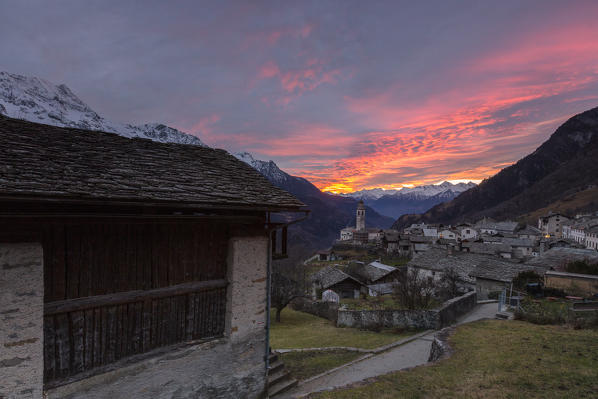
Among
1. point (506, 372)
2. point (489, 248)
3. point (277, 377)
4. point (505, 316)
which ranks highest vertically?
point (506, 372)

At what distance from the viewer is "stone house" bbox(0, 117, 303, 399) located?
4.51 meters

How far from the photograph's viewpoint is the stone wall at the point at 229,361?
5.69 meters

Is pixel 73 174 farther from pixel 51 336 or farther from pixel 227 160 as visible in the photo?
pixel 227 160

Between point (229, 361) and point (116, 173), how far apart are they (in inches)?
190

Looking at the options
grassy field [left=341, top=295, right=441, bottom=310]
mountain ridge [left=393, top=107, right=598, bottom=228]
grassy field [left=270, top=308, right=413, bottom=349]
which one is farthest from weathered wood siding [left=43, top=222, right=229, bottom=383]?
mountain ridge [left=393, top=107, right=598, bottom=228]

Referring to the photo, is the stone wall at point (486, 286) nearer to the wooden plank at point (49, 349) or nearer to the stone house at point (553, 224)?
the wooden plank at point (49, 349)

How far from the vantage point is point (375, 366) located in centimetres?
1075

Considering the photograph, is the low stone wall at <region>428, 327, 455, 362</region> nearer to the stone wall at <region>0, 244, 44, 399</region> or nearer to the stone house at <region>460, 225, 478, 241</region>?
the stone wall at <region>0, 244, 44, 399</region>

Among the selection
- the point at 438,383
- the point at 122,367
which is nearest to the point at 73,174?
the point at 122,367

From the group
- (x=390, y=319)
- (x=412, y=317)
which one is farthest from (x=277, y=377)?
(x=390, y=319)

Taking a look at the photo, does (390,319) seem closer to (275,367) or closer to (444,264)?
(275,367)

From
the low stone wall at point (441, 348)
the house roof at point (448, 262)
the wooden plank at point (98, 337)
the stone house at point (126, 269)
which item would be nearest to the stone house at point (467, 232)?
the house roof at point (448, 262)

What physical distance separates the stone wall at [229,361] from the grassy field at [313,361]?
3758 mm

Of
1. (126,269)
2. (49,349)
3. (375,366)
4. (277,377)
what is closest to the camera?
(49,349)
